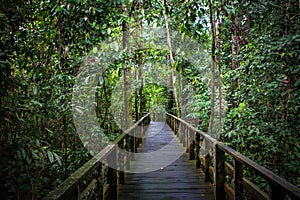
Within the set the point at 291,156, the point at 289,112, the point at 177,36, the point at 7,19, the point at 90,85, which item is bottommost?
the point at 291,156

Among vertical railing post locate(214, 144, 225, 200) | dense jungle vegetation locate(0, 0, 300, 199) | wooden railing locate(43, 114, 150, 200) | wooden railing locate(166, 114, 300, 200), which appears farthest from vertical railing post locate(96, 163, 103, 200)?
vertical railing post locate(214, 144, 225, 200)

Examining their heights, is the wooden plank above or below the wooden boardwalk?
above

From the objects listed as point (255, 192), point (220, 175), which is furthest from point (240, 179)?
point (220, 175)

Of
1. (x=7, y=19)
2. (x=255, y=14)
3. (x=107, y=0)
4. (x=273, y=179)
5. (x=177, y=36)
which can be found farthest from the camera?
(x=177, y=36)

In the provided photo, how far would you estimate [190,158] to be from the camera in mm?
6016

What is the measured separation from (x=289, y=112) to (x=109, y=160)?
7.77ft

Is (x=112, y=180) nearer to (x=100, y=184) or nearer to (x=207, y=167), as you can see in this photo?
(x=100, y=184)

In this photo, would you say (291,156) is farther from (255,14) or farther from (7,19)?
(7,19)

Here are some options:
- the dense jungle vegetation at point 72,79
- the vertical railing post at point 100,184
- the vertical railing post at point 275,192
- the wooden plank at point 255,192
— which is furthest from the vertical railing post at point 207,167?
the vertical railing post at point 275,192

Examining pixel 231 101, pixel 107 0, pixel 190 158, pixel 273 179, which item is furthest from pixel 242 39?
pixel 273 179

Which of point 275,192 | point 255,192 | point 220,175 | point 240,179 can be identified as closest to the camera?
point 275,192

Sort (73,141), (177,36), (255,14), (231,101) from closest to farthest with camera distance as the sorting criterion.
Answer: (255,14)
(73,141)
(231,101)
(177,36)

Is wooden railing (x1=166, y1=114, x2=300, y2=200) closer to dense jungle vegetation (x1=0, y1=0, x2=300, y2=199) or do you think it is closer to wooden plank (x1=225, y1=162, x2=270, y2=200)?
wooden plank (x1=225, y1=162, x2=270, y2=200)

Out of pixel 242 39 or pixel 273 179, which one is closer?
pixel 273 179
